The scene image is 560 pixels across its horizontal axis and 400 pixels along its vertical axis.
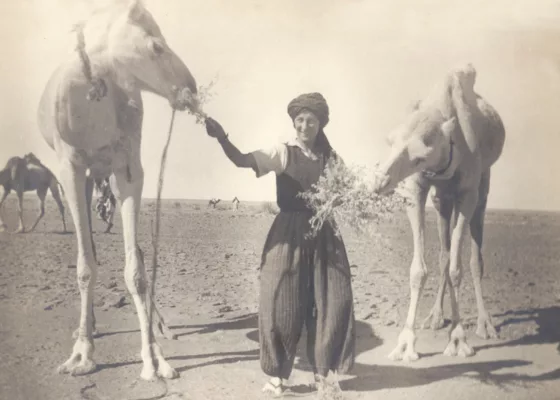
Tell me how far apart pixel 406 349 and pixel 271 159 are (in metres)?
0.95

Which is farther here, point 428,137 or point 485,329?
point 485,329

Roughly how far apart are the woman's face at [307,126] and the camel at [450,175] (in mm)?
325

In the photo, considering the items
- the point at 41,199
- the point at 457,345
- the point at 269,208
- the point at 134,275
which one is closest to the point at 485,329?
the point at 457,345

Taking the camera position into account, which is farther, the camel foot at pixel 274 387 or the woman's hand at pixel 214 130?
the camel foot at pixel 274 387

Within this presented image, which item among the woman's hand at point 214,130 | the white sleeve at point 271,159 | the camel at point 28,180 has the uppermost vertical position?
the woman's hand at point 214,130

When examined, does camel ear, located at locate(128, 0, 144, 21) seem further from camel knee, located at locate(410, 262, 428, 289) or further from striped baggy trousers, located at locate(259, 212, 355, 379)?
camel knee, located at locate(410, 262, 428, 289)

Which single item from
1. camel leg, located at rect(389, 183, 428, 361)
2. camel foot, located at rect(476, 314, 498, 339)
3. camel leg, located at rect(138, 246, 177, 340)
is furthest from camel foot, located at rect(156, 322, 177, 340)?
camel foot, located at rect(476, 314, 498, 339)

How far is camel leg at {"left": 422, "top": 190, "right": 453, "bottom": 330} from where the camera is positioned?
7.73ft

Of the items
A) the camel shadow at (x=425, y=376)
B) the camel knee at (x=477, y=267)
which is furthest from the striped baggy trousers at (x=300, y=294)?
the camel knee at (x=477, y=267)

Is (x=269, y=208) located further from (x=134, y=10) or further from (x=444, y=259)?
(x=134, y=10)

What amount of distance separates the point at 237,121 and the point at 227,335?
85 centimetres

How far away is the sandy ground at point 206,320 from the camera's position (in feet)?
7.08

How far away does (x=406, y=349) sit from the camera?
2312mm

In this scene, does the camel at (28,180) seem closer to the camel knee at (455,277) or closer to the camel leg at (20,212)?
the camel leg at (20,212)
